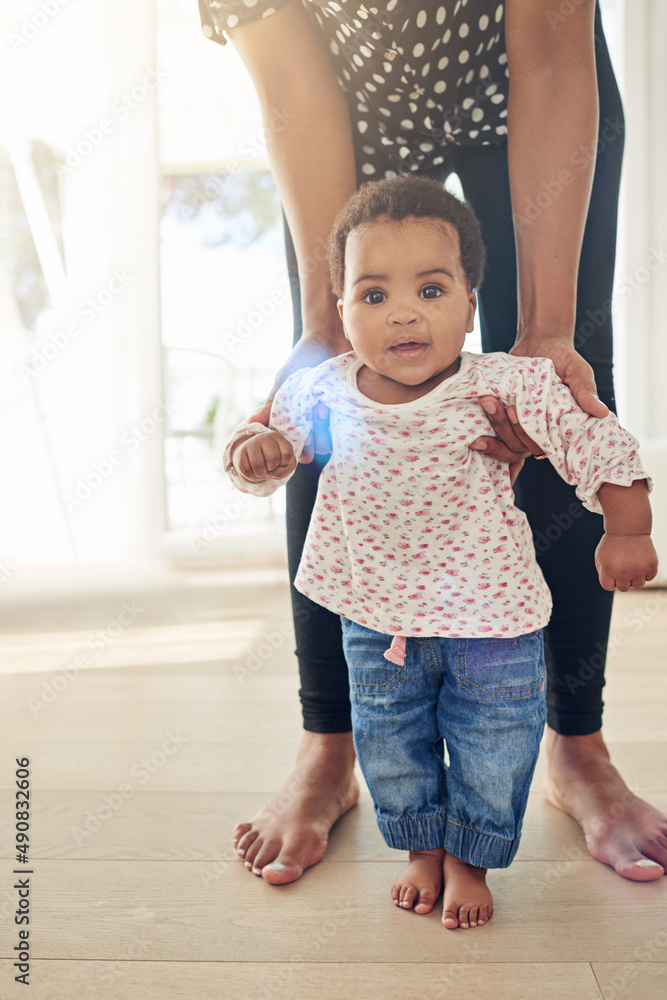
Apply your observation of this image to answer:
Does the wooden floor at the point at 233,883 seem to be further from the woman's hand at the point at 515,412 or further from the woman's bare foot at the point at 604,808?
the woman's hand at the point at 515,412

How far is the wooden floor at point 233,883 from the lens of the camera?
2.20ft

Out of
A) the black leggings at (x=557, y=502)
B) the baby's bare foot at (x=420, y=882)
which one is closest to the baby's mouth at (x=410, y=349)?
the black leggings at (x=557, y=502)

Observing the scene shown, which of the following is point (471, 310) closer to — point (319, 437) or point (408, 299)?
point (408, 299)

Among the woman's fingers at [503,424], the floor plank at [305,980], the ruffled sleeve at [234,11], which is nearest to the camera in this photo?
the floor plank at [305,980]

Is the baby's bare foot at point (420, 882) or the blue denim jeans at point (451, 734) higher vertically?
the blue denim jeans at point (451, 734)

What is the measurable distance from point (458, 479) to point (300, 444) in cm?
17

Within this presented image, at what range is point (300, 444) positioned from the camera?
2.70 ft

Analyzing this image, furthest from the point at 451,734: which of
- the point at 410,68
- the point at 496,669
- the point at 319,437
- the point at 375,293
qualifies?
the point at 410,68

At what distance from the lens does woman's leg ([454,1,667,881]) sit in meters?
0.94

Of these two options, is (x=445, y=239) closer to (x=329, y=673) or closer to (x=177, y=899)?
(x=329, y=673)

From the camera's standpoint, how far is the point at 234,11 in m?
0.89

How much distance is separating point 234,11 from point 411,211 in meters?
0.36

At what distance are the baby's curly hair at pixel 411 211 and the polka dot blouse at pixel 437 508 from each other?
0.11 metres

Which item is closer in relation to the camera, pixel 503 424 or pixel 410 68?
pixel 503 424
